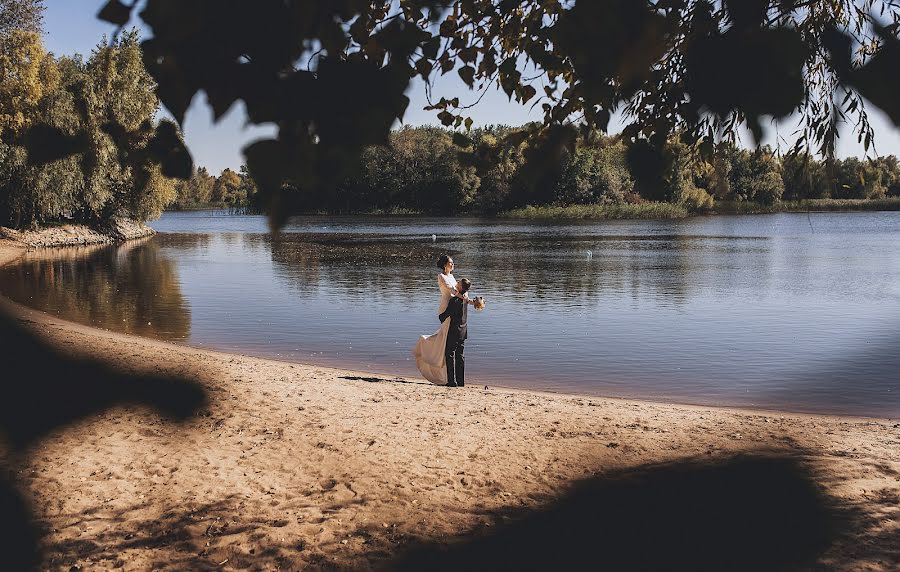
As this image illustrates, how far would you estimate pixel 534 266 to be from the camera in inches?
1502

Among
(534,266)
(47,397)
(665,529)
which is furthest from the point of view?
(534,266)

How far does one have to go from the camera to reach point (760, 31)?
1.70 m

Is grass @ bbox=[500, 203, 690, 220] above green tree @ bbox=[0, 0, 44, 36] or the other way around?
the other way around

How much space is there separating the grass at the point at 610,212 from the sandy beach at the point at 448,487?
326 ft

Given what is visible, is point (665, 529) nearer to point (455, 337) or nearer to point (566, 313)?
point (455, 337)

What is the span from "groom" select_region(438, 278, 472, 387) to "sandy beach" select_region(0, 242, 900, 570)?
1542mm

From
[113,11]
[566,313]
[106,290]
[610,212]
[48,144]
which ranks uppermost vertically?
[610,212]

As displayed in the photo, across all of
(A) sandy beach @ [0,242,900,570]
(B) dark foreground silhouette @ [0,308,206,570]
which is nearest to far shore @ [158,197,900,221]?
(A) sandy beach @ [0,242,900,570]

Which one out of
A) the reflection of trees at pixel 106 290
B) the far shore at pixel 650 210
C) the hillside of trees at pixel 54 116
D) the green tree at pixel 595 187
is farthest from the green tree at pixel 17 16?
the green tree at pixel 595 187

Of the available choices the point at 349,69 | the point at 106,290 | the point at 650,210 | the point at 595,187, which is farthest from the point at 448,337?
the point at 595,187

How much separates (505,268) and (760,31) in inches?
1395

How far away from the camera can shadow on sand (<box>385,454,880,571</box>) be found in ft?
17.3

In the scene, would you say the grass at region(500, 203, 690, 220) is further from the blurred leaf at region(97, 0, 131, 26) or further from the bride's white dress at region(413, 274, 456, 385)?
the blurred leaf at region(97, 0, 131, 26)

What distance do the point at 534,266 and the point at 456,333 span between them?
27.2 m
